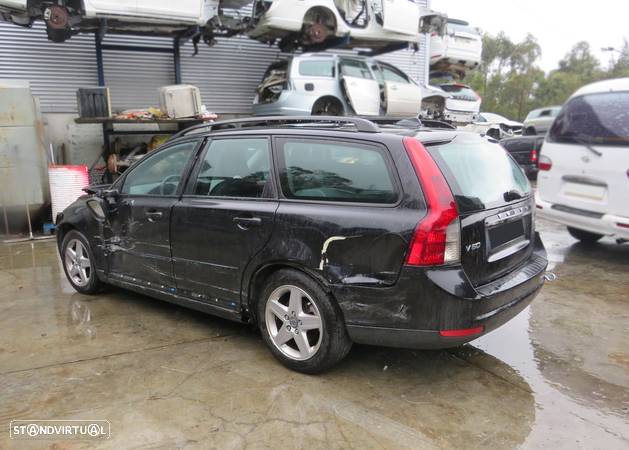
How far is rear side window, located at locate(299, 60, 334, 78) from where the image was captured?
9.95m

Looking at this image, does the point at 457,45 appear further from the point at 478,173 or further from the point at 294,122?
A: the point at 478,173

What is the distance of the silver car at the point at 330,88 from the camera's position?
9.80 meters

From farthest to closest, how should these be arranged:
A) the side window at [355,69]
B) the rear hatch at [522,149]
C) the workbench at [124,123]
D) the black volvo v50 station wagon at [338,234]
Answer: the rear hatch at [522,149] → the side window at [355,69] → the workbench at [124,123] → the black volvo v50 station wagon at [338,234]

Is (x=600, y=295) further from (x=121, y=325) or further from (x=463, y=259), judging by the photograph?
(x=121, y=325)

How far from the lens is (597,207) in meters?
5.37

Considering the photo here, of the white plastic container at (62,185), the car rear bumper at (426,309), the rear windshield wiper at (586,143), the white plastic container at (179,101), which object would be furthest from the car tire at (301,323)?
the white plastic container at (179,101)

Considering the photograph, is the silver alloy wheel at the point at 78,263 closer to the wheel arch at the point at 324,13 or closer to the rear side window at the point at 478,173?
the rear side window at the point at 478,173

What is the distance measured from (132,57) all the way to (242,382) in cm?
949

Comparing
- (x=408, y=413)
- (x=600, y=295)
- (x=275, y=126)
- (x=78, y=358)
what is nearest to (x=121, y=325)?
(x=78, y=358)

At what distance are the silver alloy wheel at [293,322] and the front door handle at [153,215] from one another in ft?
4.11

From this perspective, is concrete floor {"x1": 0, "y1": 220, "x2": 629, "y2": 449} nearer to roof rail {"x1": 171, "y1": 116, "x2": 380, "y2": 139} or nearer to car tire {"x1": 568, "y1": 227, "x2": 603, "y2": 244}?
roof rail {"x1": 171, "y1": 116, "x2": 380, "y2": 139}

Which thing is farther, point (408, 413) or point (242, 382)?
point (242, 382)

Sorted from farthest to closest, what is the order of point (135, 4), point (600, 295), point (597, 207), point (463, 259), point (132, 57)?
point (132, 57), point (135, 4), point (597, 207), point (600, 295), point (463, 259)

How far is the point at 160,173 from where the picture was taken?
4.26 m
